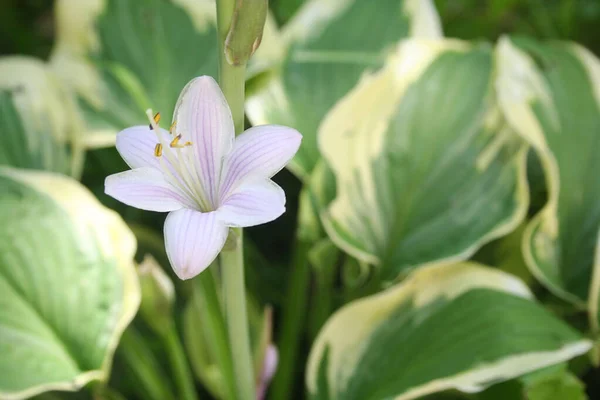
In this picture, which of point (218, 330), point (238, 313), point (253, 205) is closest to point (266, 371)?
point (218, 330)

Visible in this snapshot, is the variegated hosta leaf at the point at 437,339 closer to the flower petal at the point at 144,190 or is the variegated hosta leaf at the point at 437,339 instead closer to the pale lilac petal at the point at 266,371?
the pale lilac petal at the point at 266,371

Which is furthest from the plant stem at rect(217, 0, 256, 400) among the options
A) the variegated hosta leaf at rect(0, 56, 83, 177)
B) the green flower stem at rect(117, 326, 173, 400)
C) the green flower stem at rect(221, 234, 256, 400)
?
the variegated hosta leaf at rect(0, 56, 83, 177)

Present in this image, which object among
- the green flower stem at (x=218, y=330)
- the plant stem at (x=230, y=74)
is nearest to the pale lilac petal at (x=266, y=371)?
the green flower stem at (x=218, y=330)

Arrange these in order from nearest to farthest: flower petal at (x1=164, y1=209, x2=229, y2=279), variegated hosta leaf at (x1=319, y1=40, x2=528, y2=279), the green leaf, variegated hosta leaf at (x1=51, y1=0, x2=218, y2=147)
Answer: flower petal at (x1=164, y1=209, x2=229, y2=279) < the green leaf < variegated hosta leaf at (x1=319, y1=40, x2=528, y2=279) < variegated hosta leaf at (x1=51, y1=0, x2=218, y2=147)

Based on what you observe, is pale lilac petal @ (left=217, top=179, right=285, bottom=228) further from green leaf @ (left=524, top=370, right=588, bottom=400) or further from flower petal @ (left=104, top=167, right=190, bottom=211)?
green leaf @ (left=524, top=370, right=588, bottom=400)

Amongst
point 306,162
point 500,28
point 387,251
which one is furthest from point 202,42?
point 500,28

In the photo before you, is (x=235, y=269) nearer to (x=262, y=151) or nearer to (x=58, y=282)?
(x=262, y=151)
